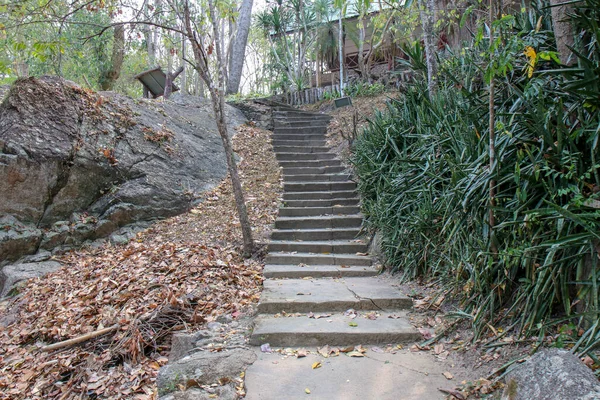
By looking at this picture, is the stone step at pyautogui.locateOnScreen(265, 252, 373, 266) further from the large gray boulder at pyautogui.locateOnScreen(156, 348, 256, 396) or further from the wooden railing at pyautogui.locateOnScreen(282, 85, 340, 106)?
the wooden railing at pyautogui.locateOnScreen(282, 85, 340, 106)

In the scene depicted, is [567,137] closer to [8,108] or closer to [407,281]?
[407,281]

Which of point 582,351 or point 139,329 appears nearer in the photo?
point 582,351

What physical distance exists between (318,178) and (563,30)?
5.06 meters

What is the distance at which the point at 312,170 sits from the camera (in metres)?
8.15

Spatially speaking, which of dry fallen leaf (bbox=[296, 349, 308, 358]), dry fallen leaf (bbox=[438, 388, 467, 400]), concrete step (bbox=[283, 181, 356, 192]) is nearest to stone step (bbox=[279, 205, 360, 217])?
concrete step (bbox=[283, 181, 356, 192])

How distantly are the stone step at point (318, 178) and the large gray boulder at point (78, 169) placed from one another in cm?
146

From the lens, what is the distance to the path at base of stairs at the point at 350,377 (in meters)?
2.63

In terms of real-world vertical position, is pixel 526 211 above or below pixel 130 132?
below

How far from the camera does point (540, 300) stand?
2695 mm

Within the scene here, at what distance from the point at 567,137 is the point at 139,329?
141 inches

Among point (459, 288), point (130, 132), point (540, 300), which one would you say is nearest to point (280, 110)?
point (130, 132)

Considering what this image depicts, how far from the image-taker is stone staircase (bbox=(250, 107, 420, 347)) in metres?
3.38

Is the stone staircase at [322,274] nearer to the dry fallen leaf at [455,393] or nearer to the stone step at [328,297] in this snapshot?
the stone step at [328,297]

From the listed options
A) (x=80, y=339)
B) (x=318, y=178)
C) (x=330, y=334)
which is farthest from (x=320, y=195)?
(x=80, y=339)
